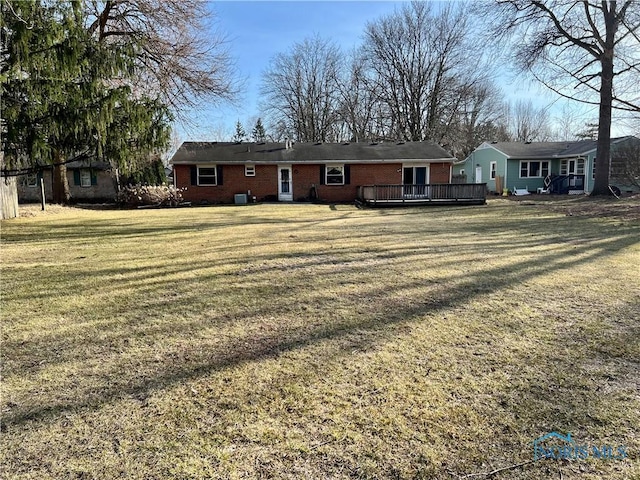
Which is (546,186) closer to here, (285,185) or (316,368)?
(285,185)

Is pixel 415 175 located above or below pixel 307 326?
above

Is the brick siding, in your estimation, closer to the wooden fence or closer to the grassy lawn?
the wooden fence

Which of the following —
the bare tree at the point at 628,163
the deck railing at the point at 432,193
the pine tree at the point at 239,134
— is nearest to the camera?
the deck railing at the point at 432,193

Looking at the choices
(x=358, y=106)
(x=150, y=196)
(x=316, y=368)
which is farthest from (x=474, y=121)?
(x=316, y=368)

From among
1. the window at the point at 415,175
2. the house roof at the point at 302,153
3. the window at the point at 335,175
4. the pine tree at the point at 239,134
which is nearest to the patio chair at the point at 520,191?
the house roof at the point at 302,153

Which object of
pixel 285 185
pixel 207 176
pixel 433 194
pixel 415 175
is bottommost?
pixel 433 194

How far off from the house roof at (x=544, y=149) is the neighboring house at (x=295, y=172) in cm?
900

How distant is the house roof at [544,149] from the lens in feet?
90.9

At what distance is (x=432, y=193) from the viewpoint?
64.7 feet

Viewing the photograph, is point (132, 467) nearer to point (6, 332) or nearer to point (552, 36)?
point (6, 332)

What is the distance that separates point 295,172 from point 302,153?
1.46m

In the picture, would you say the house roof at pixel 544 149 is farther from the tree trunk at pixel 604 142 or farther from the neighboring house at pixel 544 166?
the tree trunk at pixel 604 142

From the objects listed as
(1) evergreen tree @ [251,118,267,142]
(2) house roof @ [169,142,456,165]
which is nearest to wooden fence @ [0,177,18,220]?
(2) house roof @ [169,142,456,165]

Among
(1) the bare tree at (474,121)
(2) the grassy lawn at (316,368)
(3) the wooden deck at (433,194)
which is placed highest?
(1) the bare tree at (474,121)
